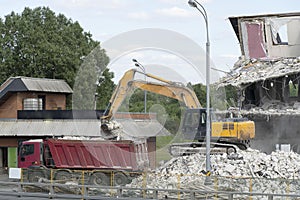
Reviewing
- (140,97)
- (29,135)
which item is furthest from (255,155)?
(29,135)

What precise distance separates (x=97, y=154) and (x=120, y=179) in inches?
84.9

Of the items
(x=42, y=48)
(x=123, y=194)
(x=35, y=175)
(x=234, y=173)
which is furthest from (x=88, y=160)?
(x=42, y=48)

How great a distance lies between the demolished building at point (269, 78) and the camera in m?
40.8

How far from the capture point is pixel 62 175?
94.3 feet

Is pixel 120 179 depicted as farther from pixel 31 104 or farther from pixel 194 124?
pixel 31 104

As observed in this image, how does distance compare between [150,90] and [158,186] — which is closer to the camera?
[158,186]

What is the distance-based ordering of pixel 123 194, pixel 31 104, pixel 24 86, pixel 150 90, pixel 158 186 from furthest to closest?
pixel 24 86 → pixel 31 104 → pixel 150 90 → pixel 158 186 → pixel 123 194

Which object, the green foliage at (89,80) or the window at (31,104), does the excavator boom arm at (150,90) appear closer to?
the window at (31,104)

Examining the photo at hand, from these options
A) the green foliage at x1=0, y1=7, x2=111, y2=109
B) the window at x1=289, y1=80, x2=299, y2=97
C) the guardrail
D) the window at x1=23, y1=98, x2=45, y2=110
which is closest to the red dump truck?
the guardrail

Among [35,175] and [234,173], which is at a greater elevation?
[234,173]

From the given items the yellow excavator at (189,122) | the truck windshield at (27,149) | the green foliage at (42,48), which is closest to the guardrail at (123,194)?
the truck windshield at (27,149)

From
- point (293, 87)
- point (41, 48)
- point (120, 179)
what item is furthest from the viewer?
point (41, 48)

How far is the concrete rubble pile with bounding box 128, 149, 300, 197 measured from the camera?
23.8 meters

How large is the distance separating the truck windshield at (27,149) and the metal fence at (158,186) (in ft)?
7.46
